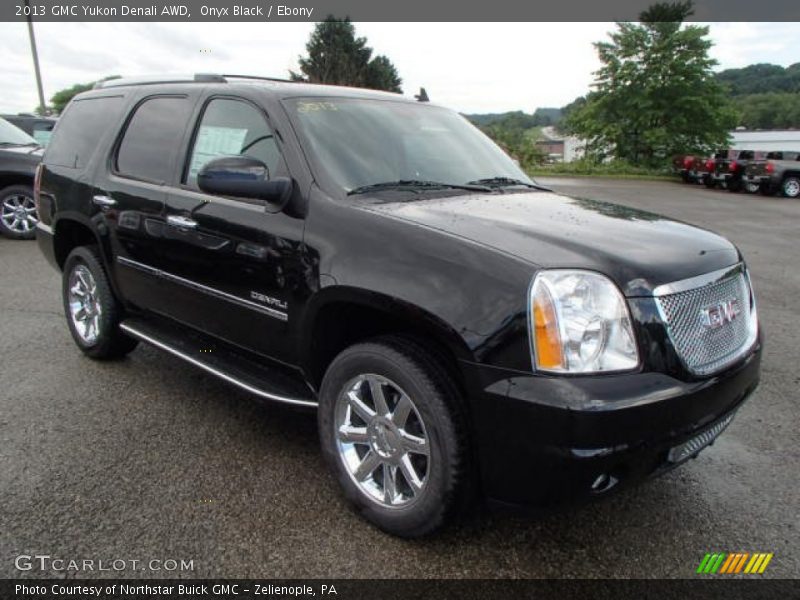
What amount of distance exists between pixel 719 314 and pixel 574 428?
0.89m

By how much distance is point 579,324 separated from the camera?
2.16 m

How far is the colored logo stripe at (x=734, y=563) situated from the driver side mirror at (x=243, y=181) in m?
2.31

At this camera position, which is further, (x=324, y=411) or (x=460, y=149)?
(x=460, y=149)

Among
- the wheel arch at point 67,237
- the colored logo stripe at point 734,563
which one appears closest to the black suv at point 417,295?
the colored logo stripe at point 734,563

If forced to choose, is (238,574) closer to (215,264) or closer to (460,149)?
(215,264)

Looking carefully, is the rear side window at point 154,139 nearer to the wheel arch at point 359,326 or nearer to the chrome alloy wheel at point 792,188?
the wheel arch at point 359,326

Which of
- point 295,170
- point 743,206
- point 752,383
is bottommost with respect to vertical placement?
point 743,206

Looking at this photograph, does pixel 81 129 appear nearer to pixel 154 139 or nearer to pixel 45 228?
pixel 45 228

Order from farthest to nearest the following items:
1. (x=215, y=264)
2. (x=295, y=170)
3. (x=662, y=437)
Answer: (x=215, y=264)
(x=295, y=170)
(x=662, y=437)

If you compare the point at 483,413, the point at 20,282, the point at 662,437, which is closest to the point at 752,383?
the point at 662,437

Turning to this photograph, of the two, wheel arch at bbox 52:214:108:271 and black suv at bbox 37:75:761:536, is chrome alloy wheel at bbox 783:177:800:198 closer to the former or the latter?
black suv at bbox 37:75:761:536

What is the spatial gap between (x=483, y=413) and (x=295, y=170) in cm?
147

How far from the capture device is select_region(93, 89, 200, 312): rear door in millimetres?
3680

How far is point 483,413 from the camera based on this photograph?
2.24 meters
